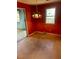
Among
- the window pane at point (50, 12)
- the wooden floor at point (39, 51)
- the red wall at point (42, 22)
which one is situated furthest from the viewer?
the window pane at point (50, 12)

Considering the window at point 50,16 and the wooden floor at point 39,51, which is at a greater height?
the window at point 50,16

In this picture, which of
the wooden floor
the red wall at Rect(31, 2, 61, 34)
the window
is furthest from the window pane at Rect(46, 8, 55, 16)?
the wooden floor

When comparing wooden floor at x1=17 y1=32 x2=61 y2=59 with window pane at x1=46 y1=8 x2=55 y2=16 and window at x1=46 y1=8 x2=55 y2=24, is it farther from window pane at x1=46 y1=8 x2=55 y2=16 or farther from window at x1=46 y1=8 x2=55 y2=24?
window pane at x1=46 y1=8 x2=55 y2=16

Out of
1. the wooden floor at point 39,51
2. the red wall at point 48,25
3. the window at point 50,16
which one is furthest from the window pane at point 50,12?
the wooden floor at point 39,51

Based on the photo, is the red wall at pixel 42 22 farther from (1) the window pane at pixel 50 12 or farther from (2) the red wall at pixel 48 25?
(1) the window pane at pixel 50 12

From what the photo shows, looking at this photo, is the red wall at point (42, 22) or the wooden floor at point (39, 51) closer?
the wooden floor at point (39, 51)

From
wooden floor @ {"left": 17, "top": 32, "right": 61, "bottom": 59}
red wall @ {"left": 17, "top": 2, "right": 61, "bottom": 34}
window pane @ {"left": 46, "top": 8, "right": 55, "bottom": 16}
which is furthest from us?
window pane @ {"left": 46, "top": 8, "right": 55, "bottom": 16}

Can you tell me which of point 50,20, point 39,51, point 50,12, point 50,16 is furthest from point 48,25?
point 39,51

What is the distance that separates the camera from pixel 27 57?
10.4 feet

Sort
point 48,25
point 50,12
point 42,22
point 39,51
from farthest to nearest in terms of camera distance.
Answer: point 42,22
point 48,25
point 50,12
point 39,51

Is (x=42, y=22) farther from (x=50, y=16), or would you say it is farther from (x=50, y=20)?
(x=50, y=16)

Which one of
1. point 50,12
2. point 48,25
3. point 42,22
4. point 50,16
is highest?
point 50,12
